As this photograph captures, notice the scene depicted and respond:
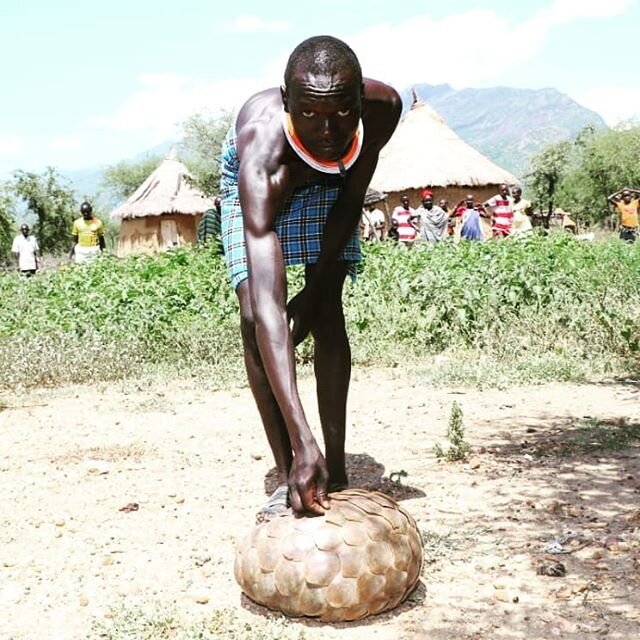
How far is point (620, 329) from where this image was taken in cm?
627

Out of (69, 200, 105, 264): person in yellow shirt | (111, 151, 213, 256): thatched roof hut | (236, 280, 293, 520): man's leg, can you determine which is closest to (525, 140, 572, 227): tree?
(111, 151, 213, 256): thatched roof hut

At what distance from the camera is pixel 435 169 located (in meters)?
24.0

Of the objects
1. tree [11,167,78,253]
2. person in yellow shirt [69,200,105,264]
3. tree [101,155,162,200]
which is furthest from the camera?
tree [101,155,162,200]

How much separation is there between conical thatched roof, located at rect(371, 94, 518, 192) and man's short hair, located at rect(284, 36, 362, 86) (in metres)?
21.4

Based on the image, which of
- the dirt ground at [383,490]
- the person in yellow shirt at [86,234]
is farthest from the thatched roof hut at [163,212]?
the dirt ground at [383,490]

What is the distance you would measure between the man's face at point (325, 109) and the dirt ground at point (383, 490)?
1.29 m

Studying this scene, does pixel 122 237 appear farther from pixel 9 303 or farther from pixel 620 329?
pixel 620 329

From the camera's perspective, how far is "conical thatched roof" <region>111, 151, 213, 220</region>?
26266 millimetres

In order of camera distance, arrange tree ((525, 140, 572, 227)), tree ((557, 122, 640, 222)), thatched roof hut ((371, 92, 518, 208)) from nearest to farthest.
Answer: thatched roof hut ((371, 92, 518, 208))
tree ((557, 122, 640, 222))
tree ((525, 140, 572, 227))

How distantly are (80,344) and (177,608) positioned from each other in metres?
4.33

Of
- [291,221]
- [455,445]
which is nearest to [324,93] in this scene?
[291,221]

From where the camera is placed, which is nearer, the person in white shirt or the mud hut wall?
the person in white shirt

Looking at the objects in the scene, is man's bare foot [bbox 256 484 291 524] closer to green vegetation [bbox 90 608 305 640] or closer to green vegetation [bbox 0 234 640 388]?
green vegetation [bbox 90 608 305 640]

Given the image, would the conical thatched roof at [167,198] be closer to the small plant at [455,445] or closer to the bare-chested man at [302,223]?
the small plant at [455,445]
